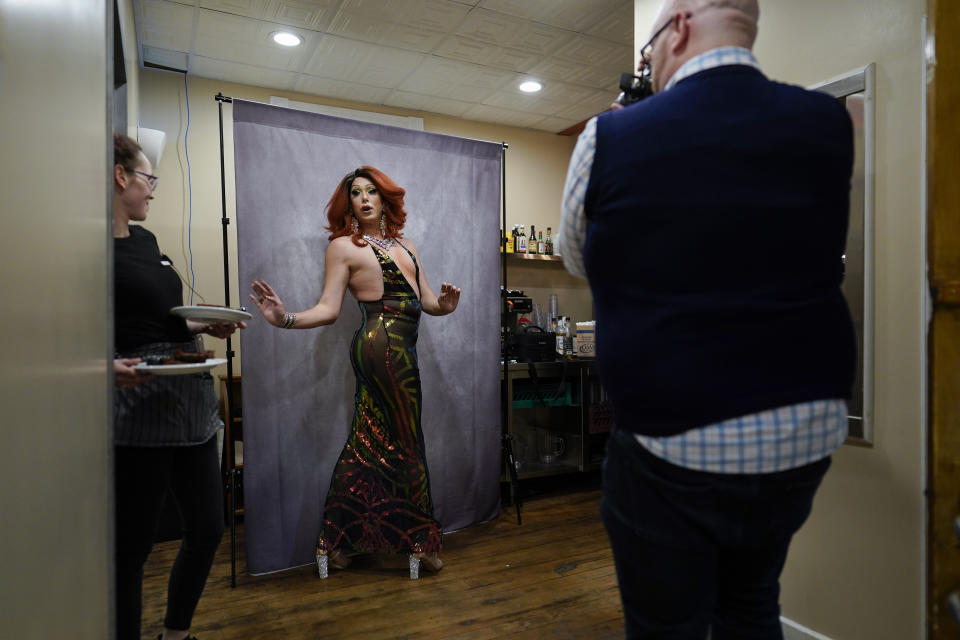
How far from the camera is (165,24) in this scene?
307 cm

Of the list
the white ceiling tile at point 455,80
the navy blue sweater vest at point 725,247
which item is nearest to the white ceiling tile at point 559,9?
the white ceiling tile at point 455,80

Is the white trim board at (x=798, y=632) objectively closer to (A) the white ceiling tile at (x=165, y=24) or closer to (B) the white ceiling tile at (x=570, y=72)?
(B) the white ceiling tile at (x=570, y=72)

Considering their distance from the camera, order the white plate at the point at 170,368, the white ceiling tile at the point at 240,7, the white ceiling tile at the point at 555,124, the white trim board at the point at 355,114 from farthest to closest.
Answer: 1. the white ceiling tile at the point at 555,124
2. the white trim board at the point at 355,114
3. the white ceiling tile at the point at 240,7
4. the white plate at the point at 170,368

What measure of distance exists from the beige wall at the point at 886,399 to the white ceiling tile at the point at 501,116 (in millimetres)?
2770

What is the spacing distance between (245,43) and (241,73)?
424mm

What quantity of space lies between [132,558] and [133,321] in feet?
1.97

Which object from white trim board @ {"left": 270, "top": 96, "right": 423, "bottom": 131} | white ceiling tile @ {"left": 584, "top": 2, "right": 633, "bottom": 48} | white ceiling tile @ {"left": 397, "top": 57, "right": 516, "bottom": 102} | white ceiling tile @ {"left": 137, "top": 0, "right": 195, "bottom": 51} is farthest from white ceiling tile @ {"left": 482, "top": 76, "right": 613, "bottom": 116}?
white ceiling tile @ {"left": 137, "top": 0, "right": 195, "bottom": 51}

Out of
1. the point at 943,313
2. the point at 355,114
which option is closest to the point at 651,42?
the point at 943,313

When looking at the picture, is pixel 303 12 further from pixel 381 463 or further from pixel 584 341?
pixel 584 341

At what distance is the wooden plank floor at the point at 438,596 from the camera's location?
6.74ft

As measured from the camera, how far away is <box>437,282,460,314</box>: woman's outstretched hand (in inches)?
99.3

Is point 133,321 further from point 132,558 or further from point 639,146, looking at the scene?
point 639,146

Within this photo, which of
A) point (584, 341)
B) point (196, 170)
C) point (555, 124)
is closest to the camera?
point (196, 170)

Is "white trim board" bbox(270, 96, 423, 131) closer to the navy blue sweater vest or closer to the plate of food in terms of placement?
the plate of food
